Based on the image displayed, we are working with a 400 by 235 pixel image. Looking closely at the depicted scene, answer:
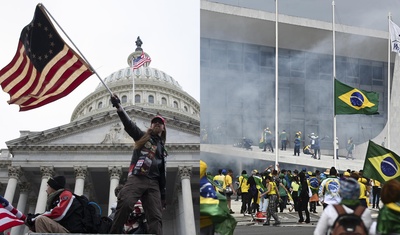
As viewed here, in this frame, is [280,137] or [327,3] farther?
[280,137]

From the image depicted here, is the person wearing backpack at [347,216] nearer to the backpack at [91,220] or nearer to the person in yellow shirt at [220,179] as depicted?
the backpack at [91,220]

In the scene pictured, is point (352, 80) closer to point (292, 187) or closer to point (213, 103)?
point (292, 187)

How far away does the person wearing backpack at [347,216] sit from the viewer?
17.3 feet

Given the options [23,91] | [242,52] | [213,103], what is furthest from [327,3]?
[23,91]

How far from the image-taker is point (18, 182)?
178 ft

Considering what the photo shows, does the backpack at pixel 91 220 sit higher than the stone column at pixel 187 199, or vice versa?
the backpack at pixel 91 220

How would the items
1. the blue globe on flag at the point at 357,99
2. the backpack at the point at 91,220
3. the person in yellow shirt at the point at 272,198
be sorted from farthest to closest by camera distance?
the blue globe on flag at the point at 357,99 < the person in yellow shirt at the point at 272,198 < the backpack at the point at 91,220

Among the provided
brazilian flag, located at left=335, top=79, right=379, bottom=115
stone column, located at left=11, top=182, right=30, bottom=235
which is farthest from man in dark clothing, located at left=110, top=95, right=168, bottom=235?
stone column, located at left=11, top=182, right=30, bottom=235

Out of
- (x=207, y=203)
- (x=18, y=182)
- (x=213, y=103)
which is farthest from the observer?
(x=18, y=182)

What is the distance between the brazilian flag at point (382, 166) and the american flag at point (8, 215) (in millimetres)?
4991

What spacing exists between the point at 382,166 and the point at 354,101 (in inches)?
155

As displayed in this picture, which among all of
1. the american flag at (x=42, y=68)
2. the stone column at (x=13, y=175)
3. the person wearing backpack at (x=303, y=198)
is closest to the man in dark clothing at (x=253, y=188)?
the person wearing backpack at (x=303, y=198)

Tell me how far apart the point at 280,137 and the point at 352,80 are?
10.2 ft

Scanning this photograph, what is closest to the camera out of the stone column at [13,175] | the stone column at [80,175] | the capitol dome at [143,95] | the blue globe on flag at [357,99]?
the blue globe on flag at [357,99]
